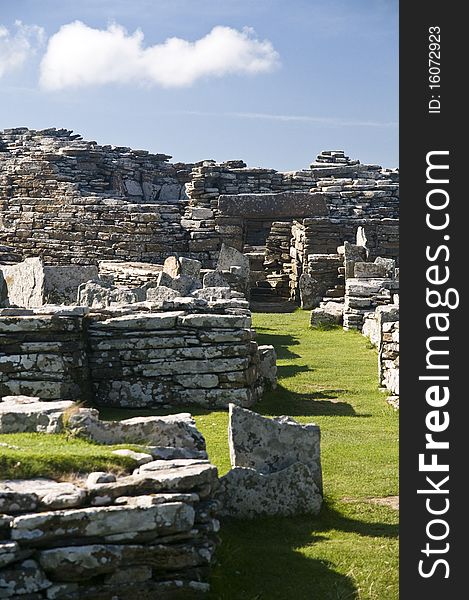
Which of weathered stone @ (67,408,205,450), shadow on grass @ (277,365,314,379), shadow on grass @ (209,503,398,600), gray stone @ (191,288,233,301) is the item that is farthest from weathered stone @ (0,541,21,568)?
gray stone @ (191,288,233,301)

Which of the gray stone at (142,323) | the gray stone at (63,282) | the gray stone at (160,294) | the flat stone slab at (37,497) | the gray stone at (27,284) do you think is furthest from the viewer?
the gray stone at (63,282)

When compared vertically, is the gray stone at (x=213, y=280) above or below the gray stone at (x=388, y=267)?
below

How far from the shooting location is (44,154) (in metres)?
34.2

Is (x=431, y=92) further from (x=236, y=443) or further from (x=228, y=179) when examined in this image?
(x=228, y=179)

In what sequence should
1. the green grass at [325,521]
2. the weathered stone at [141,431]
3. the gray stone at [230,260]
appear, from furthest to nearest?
the gray stone at [230,260], the weathered stone at [141,431], the green grass at [325,521]

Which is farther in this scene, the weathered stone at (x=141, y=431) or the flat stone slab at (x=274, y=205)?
the flat stone slab at (x=274, y=205)

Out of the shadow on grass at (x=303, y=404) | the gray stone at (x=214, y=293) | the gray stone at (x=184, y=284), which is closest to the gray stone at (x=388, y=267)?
the gray stone at (x=184, y=284)

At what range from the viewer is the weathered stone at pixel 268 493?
8.67 meters

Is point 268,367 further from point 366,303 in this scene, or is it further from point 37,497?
point 366,303

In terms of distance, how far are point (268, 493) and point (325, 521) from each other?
56cm

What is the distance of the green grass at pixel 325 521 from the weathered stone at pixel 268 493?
11 centimetres

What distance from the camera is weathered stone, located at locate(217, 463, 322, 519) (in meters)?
8.67

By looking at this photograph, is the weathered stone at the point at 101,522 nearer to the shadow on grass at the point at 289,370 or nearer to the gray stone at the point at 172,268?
the shadow on grass at the point at 289,370

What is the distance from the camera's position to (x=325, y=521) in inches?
343
